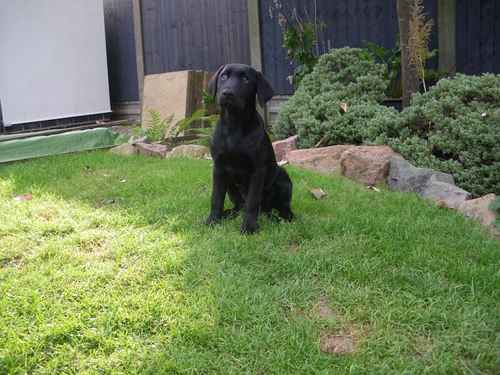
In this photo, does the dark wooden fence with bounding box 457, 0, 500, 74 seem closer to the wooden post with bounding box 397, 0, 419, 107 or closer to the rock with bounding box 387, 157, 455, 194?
the wooden post with bounding box 397, 0, 419, 107

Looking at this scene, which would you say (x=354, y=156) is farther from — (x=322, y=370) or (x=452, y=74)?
(x=322, y=370)

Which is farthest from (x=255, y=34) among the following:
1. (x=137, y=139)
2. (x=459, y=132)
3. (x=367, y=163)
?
(x=459, y=132)

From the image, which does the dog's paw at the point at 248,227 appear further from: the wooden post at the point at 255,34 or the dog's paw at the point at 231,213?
the wooden post at the point at 255,34

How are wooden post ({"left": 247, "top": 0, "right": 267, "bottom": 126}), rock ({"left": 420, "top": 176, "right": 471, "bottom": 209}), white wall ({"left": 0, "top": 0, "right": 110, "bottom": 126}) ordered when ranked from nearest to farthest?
rock ({"left": 420, "top": 176, "right": 471, "bottom": 209}), wooden post ({"left": 247, "top": 0, "right": 267, "bottom": 126}), white wall ({"left": 0, "top": 0, "right": 110, "bottom": 126})

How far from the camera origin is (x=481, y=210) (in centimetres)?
397

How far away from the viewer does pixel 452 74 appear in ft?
23.0

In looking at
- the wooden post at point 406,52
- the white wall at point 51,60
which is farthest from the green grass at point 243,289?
the white wall at point 51,60

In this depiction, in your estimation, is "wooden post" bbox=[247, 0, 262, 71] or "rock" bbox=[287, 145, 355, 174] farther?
"wooden post" bbox=[247, 0, 262, 71]

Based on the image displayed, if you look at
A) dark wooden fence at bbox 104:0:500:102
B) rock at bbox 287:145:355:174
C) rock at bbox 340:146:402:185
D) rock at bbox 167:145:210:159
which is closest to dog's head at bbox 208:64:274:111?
rock at bbox 340:146:402:185

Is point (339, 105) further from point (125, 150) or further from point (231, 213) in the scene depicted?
point (125, 150)

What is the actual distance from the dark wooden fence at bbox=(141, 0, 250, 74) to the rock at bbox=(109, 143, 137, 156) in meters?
3.32

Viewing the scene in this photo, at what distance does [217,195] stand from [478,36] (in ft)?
16.6

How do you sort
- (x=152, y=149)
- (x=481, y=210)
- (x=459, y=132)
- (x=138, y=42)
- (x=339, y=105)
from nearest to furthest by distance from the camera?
1. (x=481, y=210)
2. (x=459, y=132)
3. (x=339, y=105)
4. (x=152, y=149)
5. (x=138, y=42)

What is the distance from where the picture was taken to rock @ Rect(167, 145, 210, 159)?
6.77 m
